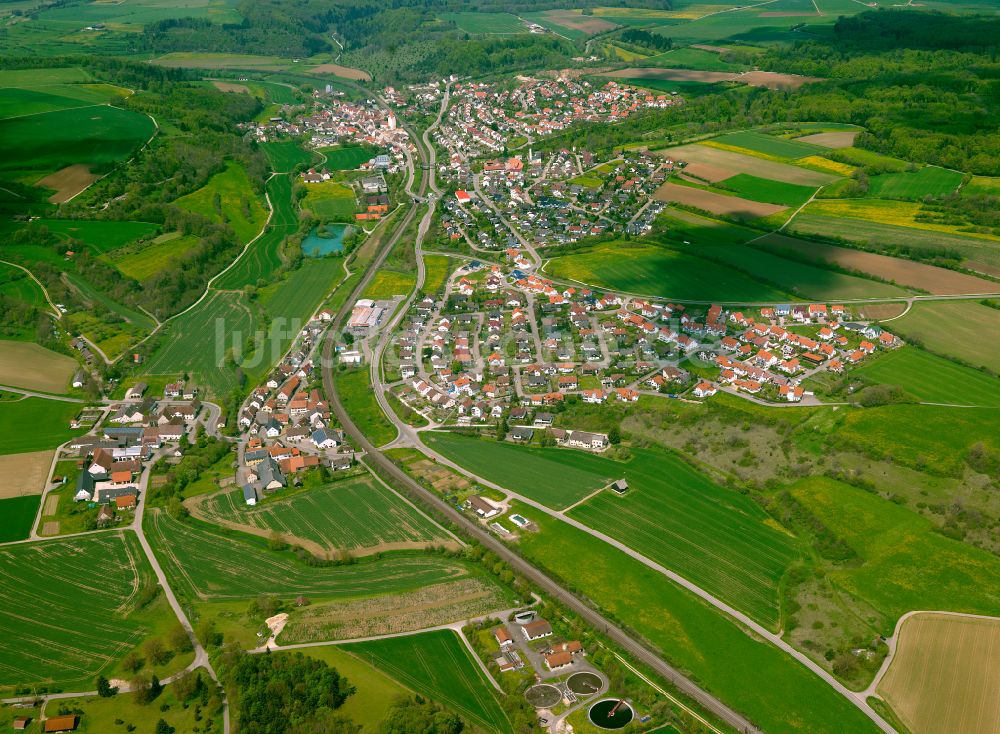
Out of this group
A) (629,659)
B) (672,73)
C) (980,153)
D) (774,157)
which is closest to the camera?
(629,659)

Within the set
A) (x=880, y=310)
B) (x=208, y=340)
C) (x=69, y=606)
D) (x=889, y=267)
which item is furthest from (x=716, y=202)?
(x=69, y=606)

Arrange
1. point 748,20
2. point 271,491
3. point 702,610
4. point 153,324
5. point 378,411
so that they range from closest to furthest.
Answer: point 702,610 → point 271,491 → point 378,411 → point 153,324 → point 748,20

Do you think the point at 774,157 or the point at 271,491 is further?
the point at 774,157

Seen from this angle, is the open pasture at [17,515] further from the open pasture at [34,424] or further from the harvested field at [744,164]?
the harvested field at [744,164]

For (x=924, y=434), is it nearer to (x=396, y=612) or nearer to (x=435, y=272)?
(x=396, y=612)

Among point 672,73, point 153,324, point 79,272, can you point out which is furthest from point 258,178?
point 672,73

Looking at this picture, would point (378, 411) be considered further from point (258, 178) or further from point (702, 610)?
point (258, 178)
